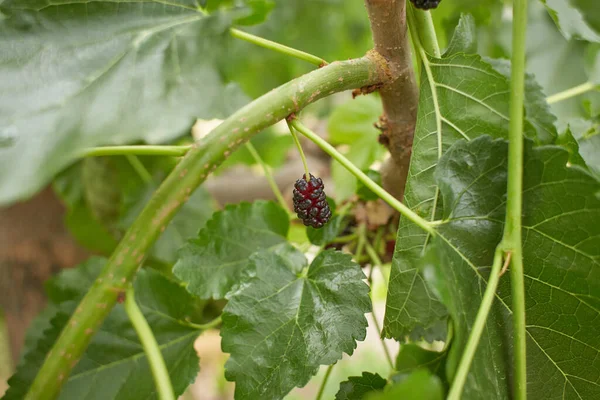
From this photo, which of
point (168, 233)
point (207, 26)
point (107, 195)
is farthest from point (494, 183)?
point (107, 195)

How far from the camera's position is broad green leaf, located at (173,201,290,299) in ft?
1.57

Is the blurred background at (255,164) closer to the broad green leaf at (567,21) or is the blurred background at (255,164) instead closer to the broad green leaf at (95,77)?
the broad green leaf at (567,21)

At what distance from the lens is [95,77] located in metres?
Result: 0.33

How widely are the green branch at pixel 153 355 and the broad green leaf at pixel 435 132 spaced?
171 millimetres

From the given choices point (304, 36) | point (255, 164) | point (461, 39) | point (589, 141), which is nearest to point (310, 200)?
point (461, 39)

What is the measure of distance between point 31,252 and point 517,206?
1.08 metres

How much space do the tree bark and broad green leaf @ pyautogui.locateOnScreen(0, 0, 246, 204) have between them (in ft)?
0.43

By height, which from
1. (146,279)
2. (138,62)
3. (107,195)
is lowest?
(146,279)

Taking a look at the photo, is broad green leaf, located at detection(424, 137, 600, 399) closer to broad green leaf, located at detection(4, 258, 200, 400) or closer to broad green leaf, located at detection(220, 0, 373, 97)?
broad green leaf, located at detection(4, 258, 200, 400)

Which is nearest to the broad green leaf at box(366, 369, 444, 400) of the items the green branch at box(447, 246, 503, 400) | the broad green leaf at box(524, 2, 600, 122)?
the green branch at box(447, 246, 503, 400)

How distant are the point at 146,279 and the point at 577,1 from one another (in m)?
0.81

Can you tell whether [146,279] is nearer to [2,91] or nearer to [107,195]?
[2,91]

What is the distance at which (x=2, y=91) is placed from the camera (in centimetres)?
30

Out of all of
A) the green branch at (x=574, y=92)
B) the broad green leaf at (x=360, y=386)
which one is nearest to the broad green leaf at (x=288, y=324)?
the broad green leaf at (x=360, y=386)
